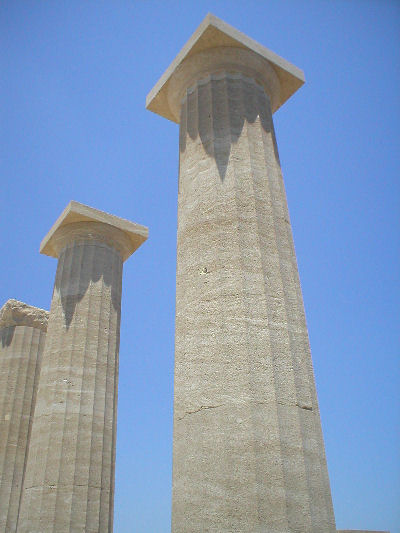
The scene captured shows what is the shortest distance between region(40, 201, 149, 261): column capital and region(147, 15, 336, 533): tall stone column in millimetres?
9075

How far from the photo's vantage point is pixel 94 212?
2112 centimetres

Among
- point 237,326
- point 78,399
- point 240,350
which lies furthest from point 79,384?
point 240,350

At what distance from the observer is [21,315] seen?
27.6 meters

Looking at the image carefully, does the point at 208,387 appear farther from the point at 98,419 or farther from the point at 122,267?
the point at 122,267

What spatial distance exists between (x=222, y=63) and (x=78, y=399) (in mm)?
12106

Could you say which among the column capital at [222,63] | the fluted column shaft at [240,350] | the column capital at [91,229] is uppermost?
the column capital at [91,229]

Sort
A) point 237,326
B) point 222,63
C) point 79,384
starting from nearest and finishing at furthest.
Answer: point 237,326, point 222,63, point 79,384

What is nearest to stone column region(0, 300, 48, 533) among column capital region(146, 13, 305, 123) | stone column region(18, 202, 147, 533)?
stone column region(18, 202, 147, 533)

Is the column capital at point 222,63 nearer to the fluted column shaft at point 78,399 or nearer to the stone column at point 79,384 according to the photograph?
the stone column at point 79,384

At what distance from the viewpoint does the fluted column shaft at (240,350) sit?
309 inches

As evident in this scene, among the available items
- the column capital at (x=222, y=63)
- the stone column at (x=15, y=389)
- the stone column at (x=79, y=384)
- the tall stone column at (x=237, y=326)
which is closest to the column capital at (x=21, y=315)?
the stone column at (x=15, y=389)

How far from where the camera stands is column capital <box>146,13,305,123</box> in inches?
499

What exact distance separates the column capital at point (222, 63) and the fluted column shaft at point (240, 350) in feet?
3.91

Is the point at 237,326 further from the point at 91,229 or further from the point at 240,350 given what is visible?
the point at 91,229
